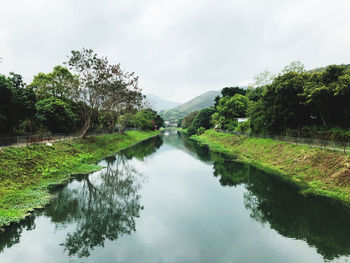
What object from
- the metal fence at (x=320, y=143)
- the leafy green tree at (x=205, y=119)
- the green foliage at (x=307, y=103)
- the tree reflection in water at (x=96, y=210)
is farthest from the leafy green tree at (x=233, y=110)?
the tree reflection in water at (x=96, y=210)

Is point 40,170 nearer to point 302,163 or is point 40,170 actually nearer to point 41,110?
point 41,110

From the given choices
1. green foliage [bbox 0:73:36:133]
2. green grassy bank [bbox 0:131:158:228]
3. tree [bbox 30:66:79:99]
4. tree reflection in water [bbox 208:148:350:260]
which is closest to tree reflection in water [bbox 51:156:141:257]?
green grassy bank [bbox 0:131:158:228]

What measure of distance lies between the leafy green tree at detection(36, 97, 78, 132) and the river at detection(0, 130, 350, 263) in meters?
21.4

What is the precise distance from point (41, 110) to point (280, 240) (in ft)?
141

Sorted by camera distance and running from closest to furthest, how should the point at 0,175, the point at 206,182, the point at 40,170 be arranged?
the point at 0,175
the point at 40,170
the point at 206,182

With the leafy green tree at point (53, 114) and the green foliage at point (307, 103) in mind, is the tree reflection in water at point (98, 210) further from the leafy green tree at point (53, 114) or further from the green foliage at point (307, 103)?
the green foliage at point (307, 103)

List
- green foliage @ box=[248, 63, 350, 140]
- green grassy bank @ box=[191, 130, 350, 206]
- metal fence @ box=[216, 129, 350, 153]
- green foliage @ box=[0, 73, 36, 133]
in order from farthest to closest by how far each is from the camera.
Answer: green foliage @ box=[248, 63, 350, 140], green foliage @ box=[0, 73, 36, 133], metal fence @ box=[216, 129, 350, 153], green grassy bank @ box=[191, 130, 350, 206]

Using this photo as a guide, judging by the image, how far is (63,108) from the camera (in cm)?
4144

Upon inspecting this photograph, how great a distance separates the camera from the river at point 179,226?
11.2 meters

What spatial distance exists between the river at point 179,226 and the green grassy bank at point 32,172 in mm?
1164

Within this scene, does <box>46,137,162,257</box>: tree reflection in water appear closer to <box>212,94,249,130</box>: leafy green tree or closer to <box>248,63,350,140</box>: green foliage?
<box>248,63,350,140</box>: green foliage

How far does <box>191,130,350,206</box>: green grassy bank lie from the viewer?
19.9 m

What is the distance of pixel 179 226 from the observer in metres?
14.5

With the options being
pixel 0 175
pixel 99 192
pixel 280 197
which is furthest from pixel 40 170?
pixel 280 197
